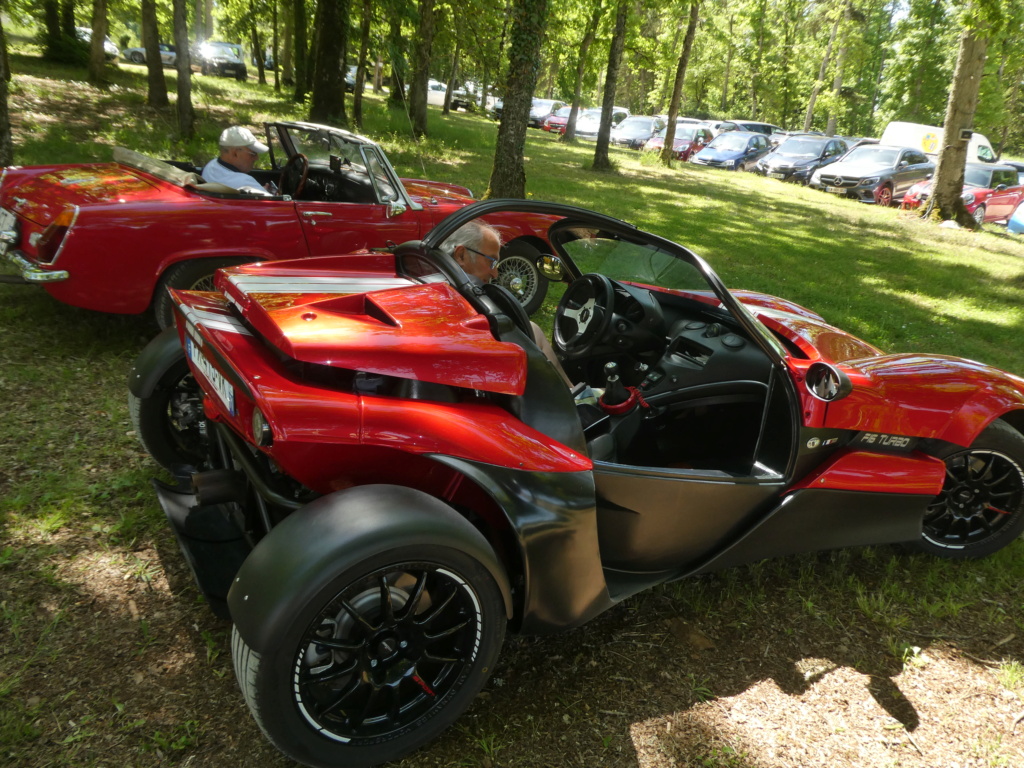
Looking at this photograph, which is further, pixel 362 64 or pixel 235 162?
pixel 362 64

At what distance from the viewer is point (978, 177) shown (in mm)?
Answer: 15945

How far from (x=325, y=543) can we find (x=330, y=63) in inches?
565

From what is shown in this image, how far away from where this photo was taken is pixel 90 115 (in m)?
13.0

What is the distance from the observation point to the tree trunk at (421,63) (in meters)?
15.0

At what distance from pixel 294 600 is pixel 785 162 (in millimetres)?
22705

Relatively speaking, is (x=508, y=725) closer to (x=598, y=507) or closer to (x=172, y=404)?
Answer: (x=598, y=507)

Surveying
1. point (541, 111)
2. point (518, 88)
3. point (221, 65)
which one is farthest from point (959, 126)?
point (221, 65)

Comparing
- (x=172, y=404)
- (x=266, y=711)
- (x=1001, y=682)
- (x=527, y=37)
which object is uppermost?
(x=527, y=37)

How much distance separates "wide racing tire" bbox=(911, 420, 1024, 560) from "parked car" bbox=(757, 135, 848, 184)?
1943 centimetres

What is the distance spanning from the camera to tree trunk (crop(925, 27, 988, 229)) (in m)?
12.8

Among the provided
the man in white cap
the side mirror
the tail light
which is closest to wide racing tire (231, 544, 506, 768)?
the side mirror

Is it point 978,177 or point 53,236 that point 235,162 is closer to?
point 53,236

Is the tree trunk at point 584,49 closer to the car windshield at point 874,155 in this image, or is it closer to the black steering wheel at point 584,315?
the car windshield at point 874,155

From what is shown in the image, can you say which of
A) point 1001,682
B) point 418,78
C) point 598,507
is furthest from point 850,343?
point 418,78
